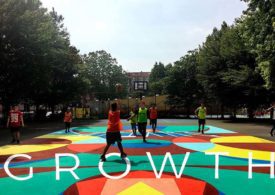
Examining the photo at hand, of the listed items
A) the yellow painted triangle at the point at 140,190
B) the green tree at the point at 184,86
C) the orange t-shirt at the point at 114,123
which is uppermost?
the green tree at the point at 184,86

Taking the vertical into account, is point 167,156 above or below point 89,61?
below

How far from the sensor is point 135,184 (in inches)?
372

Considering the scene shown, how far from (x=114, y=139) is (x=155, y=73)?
12059 cm

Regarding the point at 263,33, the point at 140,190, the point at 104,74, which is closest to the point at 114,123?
the point at 140,190

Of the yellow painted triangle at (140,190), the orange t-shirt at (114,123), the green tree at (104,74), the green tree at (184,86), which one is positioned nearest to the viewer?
the yellow painted triangle at (140,190)

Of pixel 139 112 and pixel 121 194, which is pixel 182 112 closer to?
pixel 139 112

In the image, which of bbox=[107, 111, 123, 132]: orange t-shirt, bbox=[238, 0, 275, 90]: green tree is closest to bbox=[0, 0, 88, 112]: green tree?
bbox=[238, 0, 275, 90]: green tree

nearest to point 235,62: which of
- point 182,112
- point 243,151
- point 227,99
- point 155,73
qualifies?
point 227,99

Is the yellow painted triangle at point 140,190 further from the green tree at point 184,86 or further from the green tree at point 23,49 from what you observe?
the green tree at point 184,86

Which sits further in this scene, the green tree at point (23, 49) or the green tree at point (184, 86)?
the green tree at point (184, 86)

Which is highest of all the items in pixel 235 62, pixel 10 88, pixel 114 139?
pixel 235 62

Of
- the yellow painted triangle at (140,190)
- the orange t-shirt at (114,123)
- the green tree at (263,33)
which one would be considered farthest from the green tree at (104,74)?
the yellow painted triangle at (140,190)

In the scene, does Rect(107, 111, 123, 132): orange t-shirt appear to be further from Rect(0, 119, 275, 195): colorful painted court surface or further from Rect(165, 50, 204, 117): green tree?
Rect(165, 50, 204, 117): green tree

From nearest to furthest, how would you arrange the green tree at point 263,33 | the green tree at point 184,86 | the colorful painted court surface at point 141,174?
1. the colorful painted court surface at point 141,174
2. the green tree at point 263,33
3. the green tree at point 184,86
